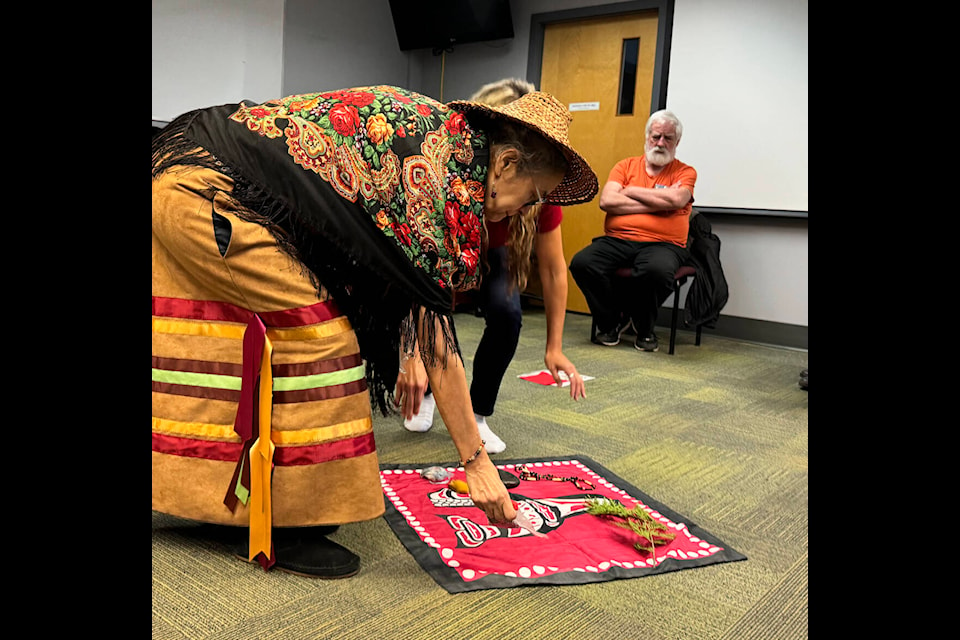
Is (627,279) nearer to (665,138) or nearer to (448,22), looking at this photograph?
(665,138)

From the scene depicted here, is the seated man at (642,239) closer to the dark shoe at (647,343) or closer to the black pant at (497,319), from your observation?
the dark shoe at (647,343)

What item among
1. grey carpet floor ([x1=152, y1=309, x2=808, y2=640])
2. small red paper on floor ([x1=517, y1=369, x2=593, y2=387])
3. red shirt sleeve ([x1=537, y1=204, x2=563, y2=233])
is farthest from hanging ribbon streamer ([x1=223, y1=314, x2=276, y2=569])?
small red paper on floor ([x1=517, y1=369, x2=593, y2=387])

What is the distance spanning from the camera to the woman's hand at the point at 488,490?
1.36m

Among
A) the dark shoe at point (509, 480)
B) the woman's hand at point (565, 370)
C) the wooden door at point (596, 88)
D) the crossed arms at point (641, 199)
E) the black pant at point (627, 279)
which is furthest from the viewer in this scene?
the wooden door at point (596, 88)

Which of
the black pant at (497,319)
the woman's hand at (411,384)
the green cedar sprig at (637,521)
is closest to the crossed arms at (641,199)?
the black pant at (497,319)

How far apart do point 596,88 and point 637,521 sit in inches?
161

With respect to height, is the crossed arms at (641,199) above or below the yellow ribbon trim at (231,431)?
above

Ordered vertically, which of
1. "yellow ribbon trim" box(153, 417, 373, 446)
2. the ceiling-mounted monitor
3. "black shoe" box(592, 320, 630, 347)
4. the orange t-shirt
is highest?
the ceiling-mounted monitor

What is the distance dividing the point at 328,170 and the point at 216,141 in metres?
0.22

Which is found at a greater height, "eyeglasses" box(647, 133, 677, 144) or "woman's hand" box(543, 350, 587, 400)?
"eyeglasses" box(647, 133, 677, 144)

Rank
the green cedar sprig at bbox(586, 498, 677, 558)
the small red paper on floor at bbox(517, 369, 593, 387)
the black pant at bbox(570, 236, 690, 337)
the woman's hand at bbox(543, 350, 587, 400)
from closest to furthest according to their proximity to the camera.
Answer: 1. the green cedar sprig at bbox(586, 498, 677, 558)
2. the woman's hand at bbox(543, 350, 587, 400)
3. the small red paper on floor at bbox(517, 369, 593, 387)
4. the black pant at bbox(570, 236, 690, 337)

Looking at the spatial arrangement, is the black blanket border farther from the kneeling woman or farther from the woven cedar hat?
the woven cedar hat

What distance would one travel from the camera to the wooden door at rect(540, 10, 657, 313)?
5.00 meters
